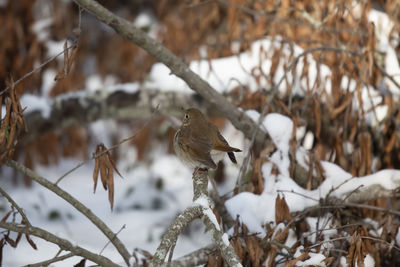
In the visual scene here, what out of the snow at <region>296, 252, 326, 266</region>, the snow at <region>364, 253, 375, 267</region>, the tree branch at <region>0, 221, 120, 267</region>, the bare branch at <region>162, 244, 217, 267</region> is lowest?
the snow at <region>296, 252, 326, 266</region>

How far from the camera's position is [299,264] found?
218 centimetres

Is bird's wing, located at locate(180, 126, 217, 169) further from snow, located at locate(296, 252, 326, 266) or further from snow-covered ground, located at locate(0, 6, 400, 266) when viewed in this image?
snow, located at locate(296, 252, 326, 266)

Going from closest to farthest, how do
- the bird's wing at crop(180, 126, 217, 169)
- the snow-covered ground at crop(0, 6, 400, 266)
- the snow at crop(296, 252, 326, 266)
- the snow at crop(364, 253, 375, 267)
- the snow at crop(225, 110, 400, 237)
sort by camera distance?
the snow at crop(296, 252, 326, 266)
the bird's wing at crop(180, 126, 217, 169)
the snow at crop(364, 253, 375, 267)
the snow at crop(225, 110, 400, 237)
the snow-covered ground at crop(0, 6, 400, 266)

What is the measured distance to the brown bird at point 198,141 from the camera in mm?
2311

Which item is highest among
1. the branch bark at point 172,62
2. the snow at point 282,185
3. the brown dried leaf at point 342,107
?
the branch bark at point 172,62

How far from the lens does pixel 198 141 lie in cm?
236

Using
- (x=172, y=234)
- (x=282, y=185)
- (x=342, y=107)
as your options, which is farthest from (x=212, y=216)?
(x=342, y=107)

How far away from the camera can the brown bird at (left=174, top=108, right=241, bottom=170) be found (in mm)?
2311

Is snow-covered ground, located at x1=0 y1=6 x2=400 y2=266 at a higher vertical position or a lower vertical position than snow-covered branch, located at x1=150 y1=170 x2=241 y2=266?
higher

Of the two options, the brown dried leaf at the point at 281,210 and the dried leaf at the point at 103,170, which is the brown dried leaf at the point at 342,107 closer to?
the brown dried leaf at the point at 281,210

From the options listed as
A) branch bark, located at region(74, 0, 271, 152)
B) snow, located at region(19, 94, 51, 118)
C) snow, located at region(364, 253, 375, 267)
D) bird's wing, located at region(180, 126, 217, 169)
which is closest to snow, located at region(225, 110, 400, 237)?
branch bark, located at region(74, 0, 271, 152)

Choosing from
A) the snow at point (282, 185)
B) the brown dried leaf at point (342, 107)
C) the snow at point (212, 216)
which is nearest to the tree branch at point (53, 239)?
the snow at point (212, 216)

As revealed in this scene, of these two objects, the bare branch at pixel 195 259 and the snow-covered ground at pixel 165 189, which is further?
the snow-covered ground at pixel 165 189

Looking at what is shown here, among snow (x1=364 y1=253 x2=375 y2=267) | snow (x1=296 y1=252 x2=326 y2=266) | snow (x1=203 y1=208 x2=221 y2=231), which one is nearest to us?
snow (x1=203 y1=208 x2=221 y2=231)
